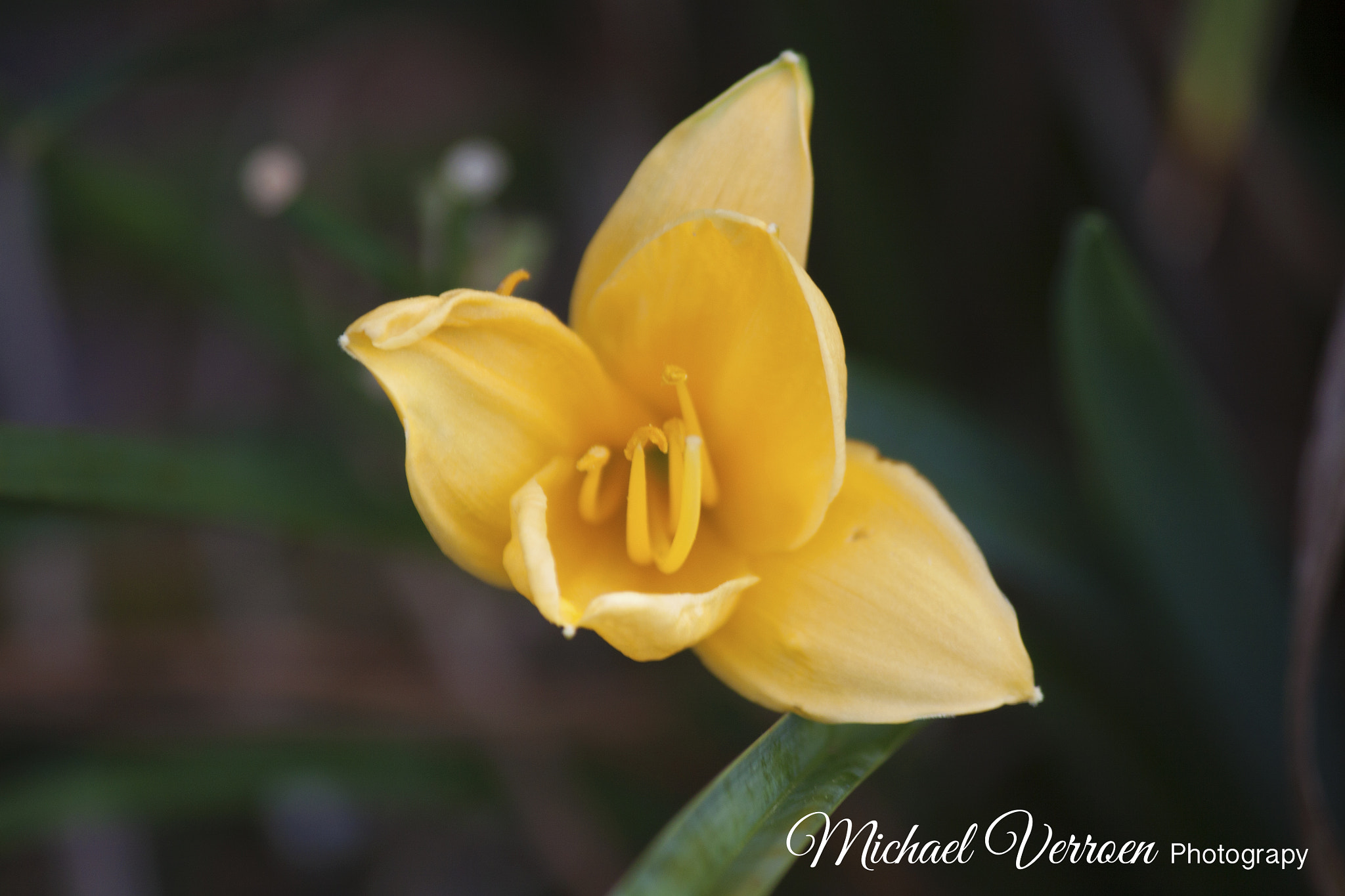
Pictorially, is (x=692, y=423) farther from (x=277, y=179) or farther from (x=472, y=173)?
(x=277, y=179)

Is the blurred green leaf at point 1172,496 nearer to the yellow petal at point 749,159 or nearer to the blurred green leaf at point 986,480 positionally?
the blurred green leaf at point 986,480

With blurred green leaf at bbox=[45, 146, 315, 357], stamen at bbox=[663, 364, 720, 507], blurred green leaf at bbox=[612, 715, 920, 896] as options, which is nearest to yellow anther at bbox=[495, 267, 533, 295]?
stamen at bbox=[663, 364, 720, 507]

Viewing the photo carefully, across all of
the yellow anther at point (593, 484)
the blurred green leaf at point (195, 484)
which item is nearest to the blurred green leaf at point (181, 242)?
the blurred green leaf at point (195, 484)

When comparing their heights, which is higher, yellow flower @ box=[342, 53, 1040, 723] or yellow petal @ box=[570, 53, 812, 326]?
yellow petal @ box=[570, 53, 812, 326]

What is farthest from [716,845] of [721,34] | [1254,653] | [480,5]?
[480,5]

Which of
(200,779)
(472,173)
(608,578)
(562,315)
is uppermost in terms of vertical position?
(472,173)

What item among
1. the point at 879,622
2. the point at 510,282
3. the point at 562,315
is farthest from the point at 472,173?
the point at 562,315

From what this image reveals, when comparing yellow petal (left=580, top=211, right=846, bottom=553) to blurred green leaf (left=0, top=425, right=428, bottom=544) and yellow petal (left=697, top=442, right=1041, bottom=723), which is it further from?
blurred green leaf (left=0, top=425, right=428, bottom=544)
